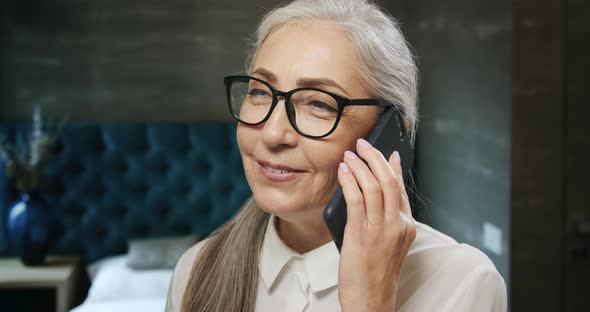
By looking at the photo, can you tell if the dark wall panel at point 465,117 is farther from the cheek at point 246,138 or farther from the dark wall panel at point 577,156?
the cheek at point 246,138

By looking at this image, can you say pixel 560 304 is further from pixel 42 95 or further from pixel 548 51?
pixel 42 95

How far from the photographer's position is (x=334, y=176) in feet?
2.67

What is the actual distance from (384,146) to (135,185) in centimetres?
264

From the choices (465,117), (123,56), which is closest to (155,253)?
(123,56)

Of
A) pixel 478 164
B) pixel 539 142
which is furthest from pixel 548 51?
pixel 478 164

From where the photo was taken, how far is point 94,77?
3.36m

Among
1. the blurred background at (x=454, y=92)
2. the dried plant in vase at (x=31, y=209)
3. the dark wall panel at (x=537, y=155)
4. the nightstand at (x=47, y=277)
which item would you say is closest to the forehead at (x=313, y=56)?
the blurred background at (x=454, y=92)

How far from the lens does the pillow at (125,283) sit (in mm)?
2684

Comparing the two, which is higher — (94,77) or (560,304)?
(94,77)

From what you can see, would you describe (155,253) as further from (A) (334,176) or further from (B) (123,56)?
(A) (334,176)

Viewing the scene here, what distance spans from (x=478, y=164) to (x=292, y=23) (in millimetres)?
1838

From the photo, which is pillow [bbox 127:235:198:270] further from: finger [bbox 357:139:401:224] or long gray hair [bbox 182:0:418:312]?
finger [bbox 357:139:401:224]

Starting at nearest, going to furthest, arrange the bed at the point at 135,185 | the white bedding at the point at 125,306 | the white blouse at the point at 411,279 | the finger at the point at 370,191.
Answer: the finger at the point at 370,191
the white blouse at the point at 411,279
the white bedding at the point at 125,306
the bed at the point at 135,185

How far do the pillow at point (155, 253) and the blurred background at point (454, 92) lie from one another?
0.25 meters
